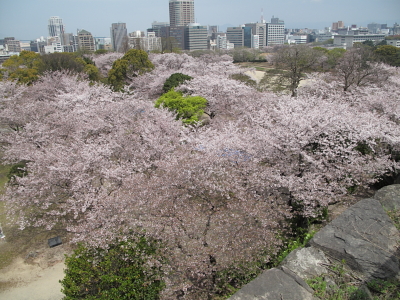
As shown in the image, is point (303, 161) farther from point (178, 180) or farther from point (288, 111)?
point (178, 180)

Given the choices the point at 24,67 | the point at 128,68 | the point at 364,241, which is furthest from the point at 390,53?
the point at 24,67

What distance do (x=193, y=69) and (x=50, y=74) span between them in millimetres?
13043

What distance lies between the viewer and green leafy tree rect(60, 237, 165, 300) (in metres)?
6.20

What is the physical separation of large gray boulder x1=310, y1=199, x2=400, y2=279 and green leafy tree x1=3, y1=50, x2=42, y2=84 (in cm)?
2551

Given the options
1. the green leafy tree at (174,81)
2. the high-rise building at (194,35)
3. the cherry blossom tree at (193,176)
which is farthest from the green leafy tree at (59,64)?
the high-rise building at (194,35)

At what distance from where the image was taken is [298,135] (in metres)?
8.90

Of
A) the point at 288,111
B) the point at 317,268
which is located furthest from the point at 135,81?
the point at 317,268

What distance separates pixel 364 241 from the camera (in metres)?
4.84

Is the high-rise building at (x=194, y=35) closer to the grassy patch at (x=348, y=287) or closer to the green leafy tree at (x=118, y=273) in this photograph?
the green leafy tree at (x=118, y=273)

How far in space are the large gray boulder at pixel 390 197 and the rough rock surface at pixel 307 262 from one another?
2.59 m

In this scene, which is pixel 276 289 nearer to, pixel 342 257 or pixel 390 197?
pixel 342 257

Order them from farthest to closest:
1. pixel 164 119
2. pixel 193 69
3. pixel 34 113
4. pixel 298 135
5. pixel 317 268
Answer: pixel 193 69
pixel 34 113
pixel 164 119
pixel 298 135
pixel 317 268

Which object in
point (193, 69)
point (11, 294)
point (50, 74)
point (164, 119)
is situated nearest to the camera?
point (11, 294)

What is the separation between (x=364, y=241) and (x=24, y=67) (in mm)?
31530
